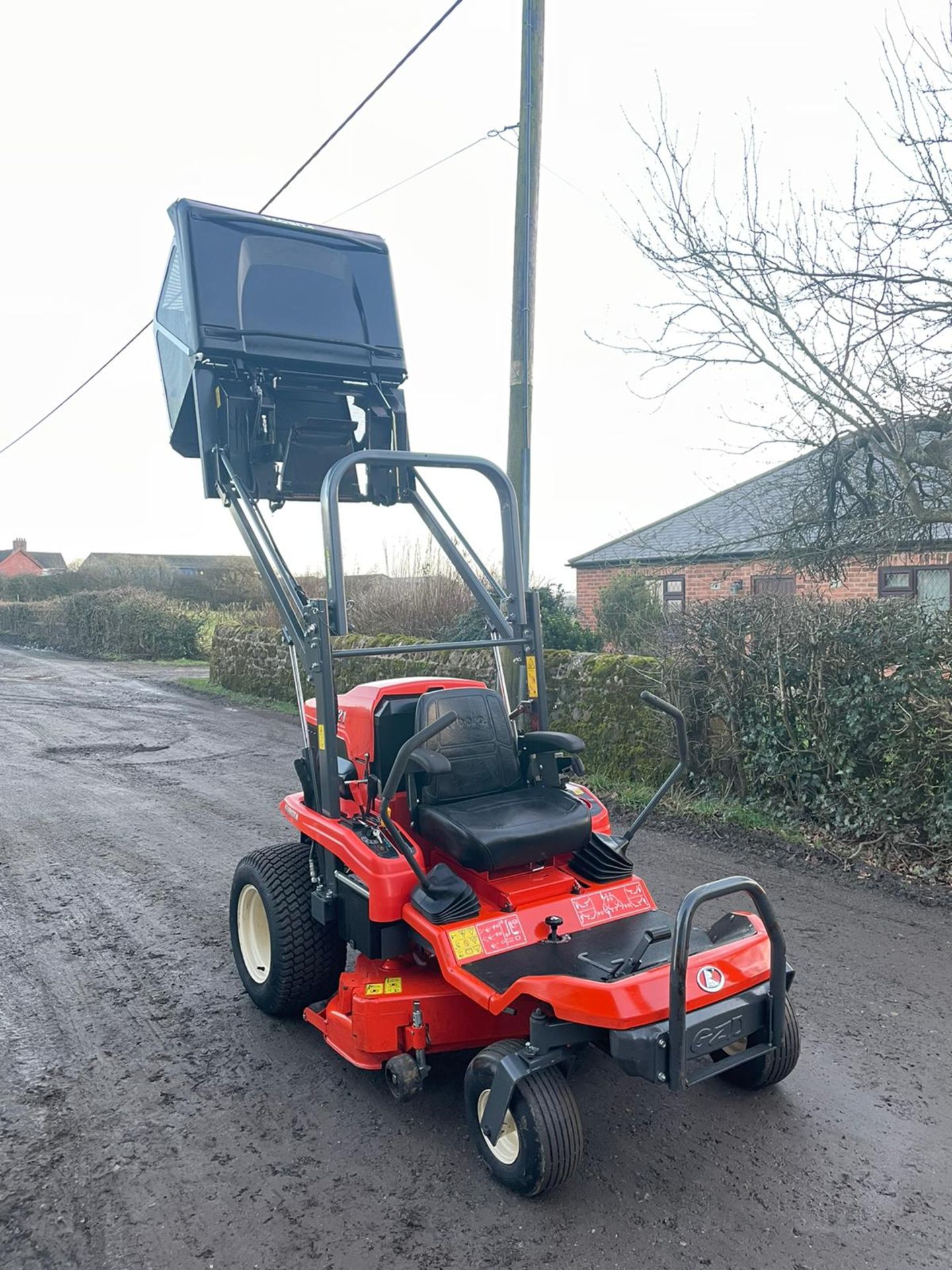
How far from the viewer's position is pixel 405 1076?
10.8 ft

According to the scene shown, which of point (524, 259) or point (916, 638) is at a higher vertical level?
point (524, 259)

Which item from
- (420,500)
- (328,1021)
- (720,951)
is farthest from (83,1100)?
(420,500)

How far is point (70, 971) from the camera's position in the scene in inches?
184

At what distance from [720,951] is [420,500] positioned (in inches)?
106

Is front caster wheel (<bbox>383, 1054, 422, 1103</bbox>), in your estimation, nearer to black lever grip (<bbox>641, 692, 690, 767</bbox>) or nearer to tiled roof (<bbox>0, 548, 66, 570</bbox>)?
black lever grip (<bbox>641, 692, 690, 767</bbox>)

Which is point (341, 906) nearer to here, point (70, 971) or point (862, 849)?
point (70, 971)

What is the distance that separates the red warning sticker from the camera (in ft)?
11.0

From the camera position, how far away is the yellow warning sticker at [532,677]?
4.33 metres

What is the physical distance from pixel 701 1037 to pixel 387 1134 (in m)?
1.21

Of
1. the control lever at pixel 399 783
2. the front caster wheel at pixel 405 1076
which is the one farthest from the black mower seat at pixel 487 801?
the front caster wheel at pixel 405 1076

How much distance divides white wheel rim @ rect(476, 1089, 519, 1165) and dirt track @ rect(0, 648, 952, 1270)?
11cm

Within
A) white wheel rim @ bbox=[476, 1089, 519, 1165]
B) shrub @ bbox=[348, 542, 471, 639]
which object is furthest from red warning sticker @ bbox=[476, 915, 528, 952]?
shrub @ bbox=[348, 542, 471, 639]

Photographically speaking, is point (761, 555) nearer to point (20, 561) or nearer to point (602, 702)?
point (602, 702)

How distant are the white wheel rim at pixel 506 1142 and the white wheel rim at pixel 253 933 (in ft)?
5.16
